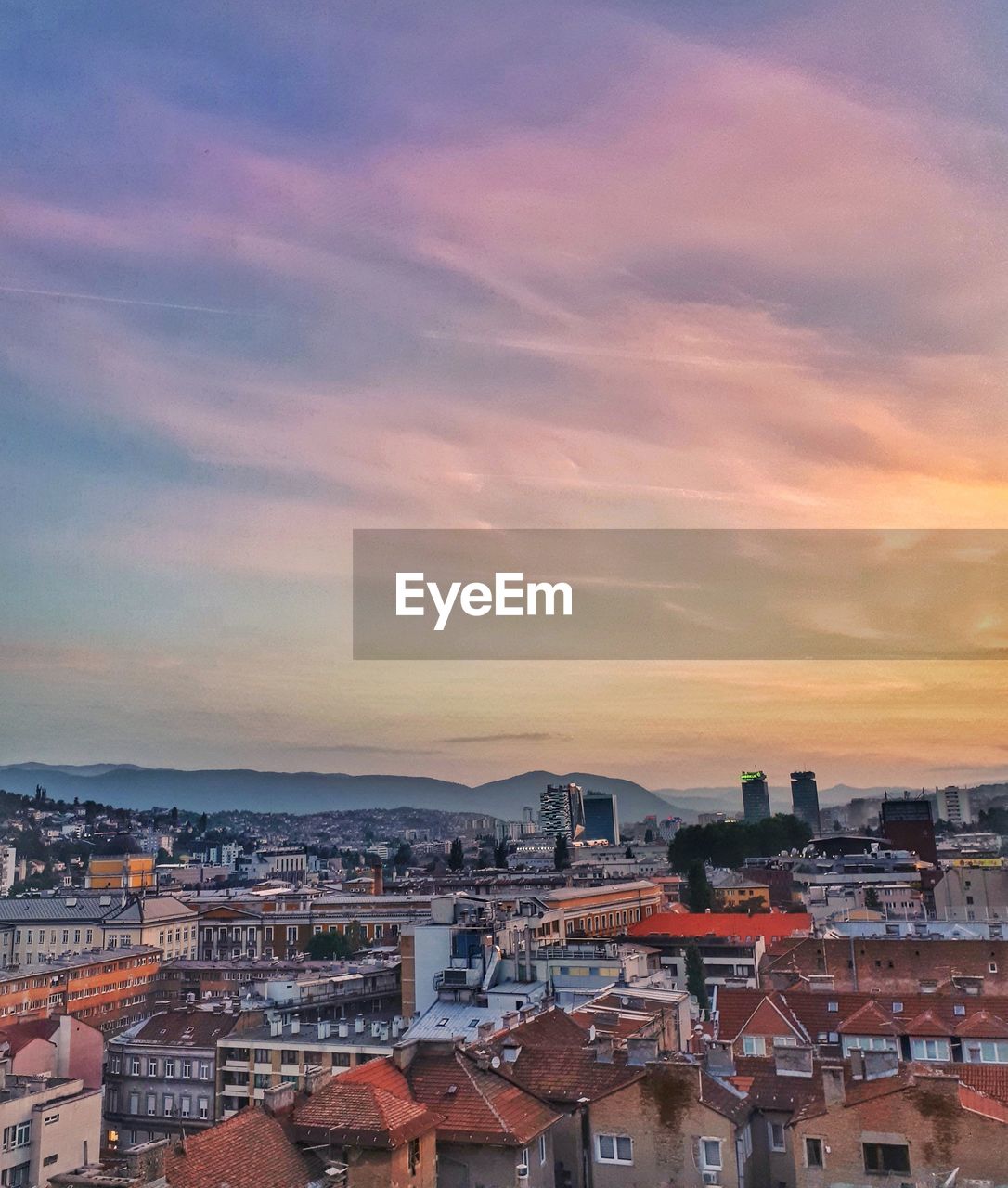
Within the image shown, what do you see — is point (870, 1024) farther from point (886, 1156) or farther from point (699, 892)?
point (699, 892)

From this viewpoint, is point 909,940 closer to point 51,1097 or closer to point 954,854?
point 51,1097

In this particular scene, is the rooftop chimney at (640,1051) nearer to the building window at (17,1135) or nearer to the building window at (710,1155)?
the building window at (710,1155)

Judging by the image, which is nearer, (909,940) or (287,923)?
(909,940)

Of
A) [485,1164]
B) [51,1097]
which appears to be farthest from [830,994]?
[51,1097]

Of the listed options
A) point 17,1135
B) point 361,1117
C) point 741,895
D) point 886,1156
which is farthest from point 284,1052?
point 741,895

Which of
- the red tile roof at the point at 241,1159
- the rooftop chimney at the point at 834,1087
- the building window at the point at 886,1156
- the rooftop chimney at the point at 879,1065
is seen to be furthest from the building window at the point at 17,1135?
the building window at the point at 886,1156

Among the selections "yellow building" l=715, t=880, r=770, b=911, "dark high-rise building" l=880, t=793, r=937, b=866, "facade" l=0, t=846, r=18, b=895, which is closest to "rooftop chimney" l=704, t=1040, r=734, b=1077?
"yellow building" l=715, t=880, r=770, b=911
